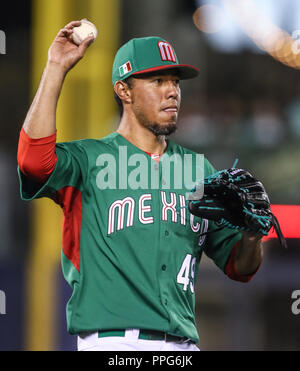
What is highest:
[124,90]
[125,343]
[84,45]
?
[84,45]

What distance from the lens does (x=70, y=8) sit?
17.6 ft

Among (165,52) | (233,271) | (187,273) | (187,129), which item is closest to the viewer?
(187,273)

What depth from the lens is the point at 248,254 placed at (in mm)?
2641

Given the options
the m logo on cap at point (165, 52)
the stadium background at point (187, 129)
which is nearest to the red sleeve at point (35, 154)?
the m logo on cap at point (165, 52)

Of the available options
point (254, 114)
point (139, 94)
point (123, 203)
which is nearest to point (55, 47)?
point (139, 94)

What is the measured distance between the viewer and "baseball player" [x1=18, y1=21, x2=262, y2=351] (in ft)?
7.72

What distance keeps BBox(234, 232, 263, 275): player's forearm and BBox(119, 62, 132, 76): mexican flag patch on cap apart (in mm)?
740

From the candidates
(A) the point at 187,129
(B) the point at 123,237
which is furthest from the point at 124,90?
(A) the point at 187,129

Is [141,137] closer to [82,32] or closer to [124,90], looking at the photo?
[124,90]

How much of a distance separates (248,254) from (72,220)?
0.66 m

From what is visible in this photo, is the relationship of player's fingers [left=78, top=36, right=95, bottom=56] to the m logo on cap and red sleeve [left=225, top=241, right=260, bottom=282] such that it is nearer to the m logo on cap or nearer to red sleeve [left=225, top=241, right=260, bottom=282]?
the m logo on cap

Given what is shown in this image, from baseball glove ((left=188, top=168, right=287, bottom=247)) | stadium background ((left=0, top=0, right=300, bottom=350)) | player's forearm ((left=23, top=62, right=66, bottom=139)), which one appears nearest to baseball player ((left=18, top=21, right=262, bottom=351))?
player's forearm ((left=23, top=62, right=66, bottom=139))

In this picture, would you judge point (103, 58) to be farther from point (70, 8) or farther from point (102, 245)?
point (102, 245)
